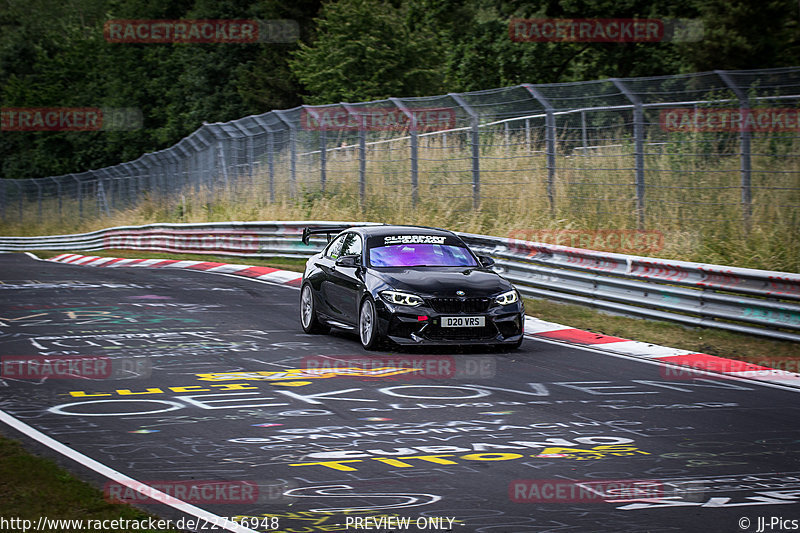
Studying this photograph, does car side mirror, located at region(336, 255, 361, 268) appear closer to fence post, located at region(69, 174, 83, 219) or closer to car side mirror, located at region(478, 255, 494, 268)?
car side mirror, located at region(478, 255, 494, 268)

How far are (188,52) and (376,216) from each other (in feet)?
168

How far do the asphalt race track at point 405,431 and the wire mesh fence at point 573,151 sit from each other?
460cm

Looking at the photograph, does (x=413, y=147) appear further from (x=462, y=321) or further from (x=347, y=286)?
(x=462, y=321)

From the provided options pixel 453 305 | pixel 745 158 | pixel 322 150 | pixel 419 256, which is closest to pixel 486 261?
pixel 419 256

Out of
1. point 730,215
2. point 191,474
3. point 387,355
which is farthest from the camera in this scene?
point 730,215

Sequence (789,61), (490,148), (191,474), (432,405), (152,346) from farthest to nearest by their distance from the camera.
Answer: (789,61)
(490,148)
(152,346)
(432,405)
(191,474)

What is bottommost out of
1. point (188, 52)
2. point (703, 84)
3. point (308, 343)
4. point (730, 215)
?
point (308, 343)

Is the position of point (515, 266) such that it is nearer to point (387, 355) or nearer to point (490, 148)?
point (490, 148)

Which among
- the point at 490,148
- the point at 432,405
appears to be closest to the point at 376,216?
the point at 490,148

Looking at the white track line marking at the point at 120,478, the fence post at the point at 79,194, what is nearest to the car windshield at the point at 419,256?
the white track line marking at the point at 120,478

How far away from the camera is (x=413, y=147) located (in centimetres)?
2264

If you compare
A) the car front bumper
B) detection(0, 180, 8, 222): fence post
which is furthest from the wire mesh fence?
detection(0, 180, 8, 222): fence post

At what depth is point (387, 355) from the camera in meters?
11.8

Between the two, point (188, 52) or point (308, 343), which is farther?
point (188, 52)
